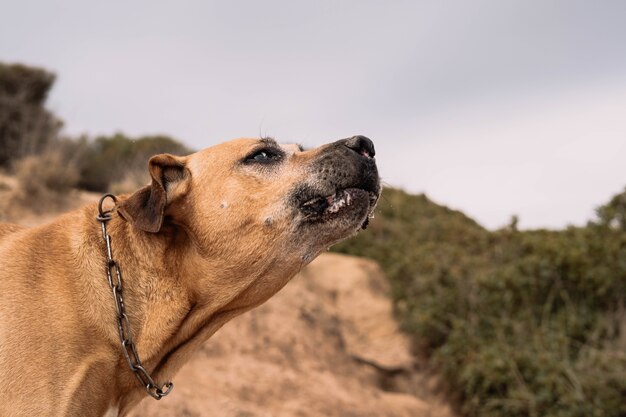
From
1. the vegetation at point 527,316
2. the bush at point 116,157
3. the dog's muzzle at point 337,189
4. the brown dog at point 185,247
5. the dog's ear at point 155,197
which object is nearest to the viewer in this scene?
the brown dog at point 185,247

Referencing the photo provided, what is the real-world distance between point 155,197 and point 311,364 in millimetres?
4829

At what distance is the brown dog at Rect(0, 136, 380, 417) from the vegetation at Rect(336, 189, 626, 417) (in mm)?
2648

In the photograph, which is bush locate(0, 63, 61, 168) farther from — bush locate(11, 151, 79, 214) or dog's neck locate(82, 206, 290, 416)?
dog's neck locate(82, 206, 290, 416)

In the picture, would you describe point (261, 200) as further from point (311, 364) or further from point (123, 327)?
point (311, 364)

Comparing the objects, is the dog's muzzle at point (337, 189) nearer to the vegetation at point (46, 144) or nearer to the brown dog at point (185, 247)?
the brown dog at point (185, 247)

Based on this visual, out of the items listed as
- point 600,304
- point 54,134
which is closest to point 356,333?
point 600,304

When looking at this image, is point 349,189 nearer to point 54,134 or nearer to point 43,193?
point 43,193

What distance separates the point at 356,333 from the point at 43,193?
6065 millimetres

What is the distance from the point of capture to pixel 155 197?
362 cm

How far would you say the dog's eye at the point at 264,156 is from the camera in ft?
12.8

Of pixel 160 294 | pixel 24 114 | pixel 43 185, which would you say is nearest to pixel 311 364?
pixel 160 294

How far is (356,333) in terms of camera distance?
33.2ft

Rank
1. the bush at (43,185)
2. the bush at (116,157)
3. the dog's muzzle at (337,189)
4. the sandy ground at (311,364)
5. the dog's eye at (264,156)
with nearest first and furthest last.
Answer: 1. the dog's muzzle at (337,189)
2. the dog's eye at (264,156)
3. the sandy ground at (311,364)
4. the bush at (43,185)
5. the bush at (116,157)

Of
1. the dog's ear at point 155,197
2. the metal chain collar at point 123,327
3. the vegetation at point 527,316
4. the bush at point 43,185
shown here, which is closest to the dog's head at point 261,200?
the dog's ear at point 155,197
